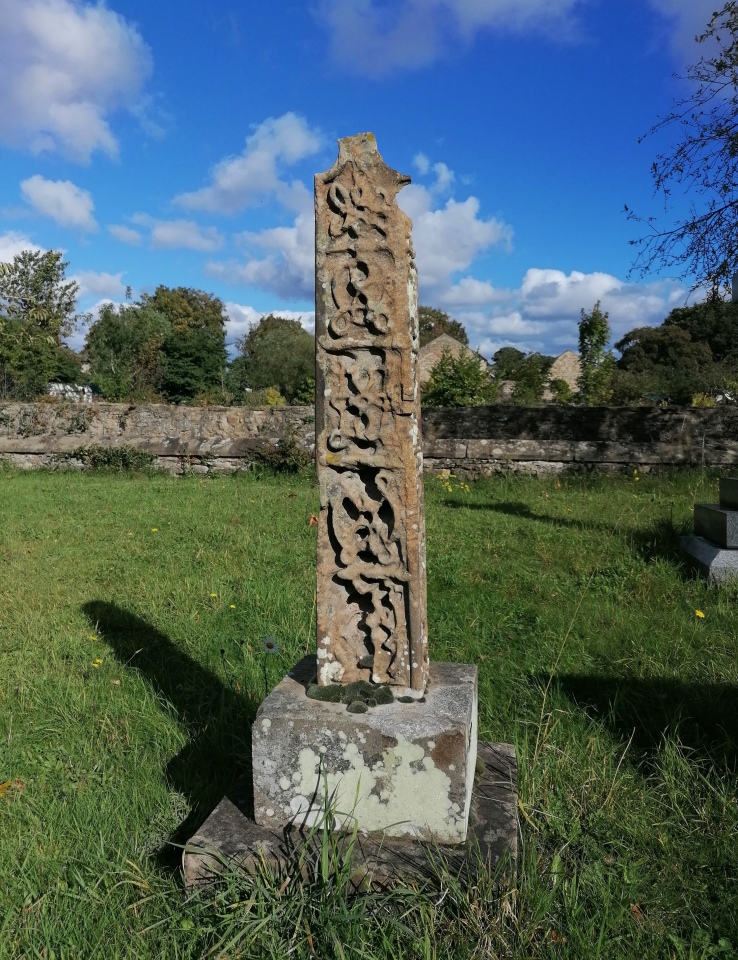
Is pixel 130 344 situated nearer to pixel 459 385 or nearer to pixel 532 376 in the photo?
pixel 532 376

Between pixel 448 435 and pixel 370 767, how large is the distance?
957 centimetres

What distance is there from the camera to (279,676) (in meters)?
3.55

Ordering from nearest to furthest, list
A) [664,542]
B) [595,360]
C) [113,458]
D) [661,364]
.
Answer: [664,542]
[113,458]
[595,360]
[661,364]

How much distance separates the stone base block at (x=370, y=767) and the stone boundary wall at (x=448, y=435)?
910cm

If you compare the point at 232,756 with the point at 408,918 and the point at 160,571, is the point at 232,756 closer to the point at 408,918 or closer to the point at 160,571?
the point at 408,918

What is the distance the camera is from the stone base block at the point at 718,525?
17.3 ft

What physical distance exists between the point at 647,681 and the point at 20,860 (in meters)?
2.83

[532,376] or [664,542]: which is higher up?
[532,376]

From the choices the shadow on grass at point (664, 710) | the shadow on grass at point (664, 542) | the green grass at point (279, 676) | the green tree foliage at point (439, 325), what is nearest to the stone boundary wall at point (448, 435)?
the shadow on grass at point (664, 542)

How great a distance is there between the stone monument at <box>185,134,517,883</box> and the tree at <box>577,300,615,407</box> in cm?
1665

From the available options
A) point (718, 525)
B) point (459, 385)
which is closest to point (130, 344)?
point (459, 385)

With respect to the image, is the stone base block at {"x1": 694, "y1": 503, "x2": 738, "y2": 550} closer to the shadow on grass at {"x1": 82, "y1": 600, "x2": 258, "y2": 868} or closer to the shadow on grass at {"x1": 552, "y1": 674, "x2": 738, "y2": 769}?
the shadow on grass at {"x1": 552, "y1": 674, "x2": 738, "y2": 769}

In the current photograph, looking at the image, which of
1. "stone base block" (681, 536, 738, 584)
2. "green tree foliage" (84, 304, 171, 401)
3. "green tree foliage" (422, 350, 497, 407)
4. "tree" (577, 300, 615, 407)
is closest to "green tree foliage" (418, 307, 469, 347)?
"green tree foliage" (84, 304, 171, 401)

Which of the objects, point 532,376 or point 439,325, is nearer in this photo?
point 532,376
